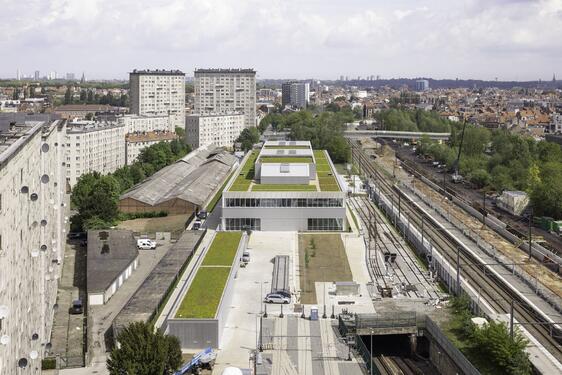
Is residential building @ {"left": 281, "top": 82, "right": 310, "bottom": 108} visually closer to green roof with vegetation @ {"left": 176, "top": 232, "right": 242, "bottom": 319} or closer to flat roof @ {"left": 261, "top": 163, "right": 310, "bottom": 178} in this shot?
flat roof @ {"left": 261, "top": 163, "right": 310, "bottom": 178}

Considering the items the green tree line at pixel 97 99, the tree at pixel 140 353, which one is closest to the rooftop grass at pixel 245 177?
the tree at pixel 140 353

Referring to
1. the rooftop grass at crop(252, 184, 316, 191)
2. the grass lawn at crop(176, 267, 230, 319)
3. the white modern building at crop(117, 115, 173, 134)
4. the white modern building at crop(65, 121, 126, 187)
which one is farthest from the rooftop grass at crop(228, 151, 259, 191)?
the white modern building at crop(117, 115, 173, 134)

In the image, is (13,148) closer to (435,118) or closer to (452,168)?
(452,168)

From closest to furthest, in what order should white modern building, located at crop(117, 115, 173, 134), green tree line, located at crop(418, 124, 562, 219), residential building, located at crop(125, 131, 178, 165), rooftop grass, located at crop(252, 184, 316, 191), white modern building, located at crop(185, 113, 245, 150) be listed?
rooftop grass, located at crop(252, 184, 316, 191) → green tree line, located at crop(418, 124, 562, 219) → residential building, located at crop(125, 131, 178, 165) → white modern building, located at crop(117, 115, 173, 134) → white modern building, located at crop(185, 113, 245, 150)

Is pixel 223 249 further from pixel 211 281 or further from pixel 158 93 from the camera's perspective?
pixel 158 93

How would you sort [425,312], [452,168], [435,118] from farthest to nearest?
[435,118] < [452,168] < [425,312]

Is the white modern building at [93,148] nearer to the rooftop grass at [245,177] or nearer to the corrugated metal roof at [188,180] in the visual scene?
the corrugated metal roof at [188,180]

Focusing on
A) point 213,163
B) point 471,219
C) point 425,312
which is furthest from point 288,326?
point 213,163
